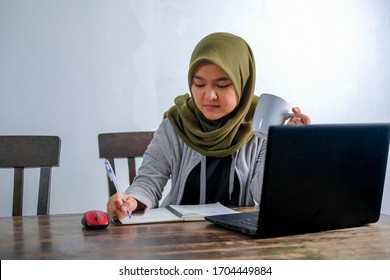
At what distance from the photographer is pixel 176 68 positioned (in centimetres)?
229

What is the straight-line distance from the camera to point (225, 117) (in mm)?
1441

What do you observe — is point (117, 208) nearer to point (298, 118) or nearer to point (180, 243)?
point (180, 243)

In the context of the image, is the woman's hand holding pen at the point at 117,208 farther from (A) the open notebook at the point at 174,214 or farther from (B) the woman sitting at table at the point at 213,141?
(B) the woman sitting at table at the point at 213,141

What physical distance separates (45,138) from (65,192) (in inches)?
27.3

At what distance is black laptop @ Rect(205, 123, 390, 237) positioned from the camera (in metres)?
0.80

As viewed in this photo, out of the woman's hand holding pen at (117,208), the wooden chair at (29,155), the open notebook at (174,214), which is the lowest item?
the open notebook at (174,214)

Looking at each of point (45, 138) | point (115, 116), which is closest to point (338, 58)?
point (115, 116)

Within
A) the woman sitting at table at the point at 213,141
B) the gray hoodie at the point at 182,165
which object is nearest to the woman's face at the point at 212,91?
the woman sitting at table at the point at 213,141

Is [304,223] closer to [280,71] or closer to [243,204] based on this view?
[243,204]

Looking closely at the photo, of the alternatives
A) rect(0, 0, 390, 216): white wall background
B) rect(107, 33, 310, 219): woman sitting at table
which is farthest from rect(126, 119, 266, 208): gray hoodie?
rect(0, 0, 390, 216): white wall background

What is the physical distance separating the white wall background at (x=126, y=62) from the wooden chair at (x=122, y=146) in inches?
20.5

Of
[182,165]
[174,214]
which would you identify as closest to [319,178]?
[174,214]

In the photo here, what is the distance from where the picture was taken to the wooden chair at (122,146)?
1.63m

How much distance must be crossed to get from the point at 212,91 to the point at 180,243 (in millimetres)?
571
